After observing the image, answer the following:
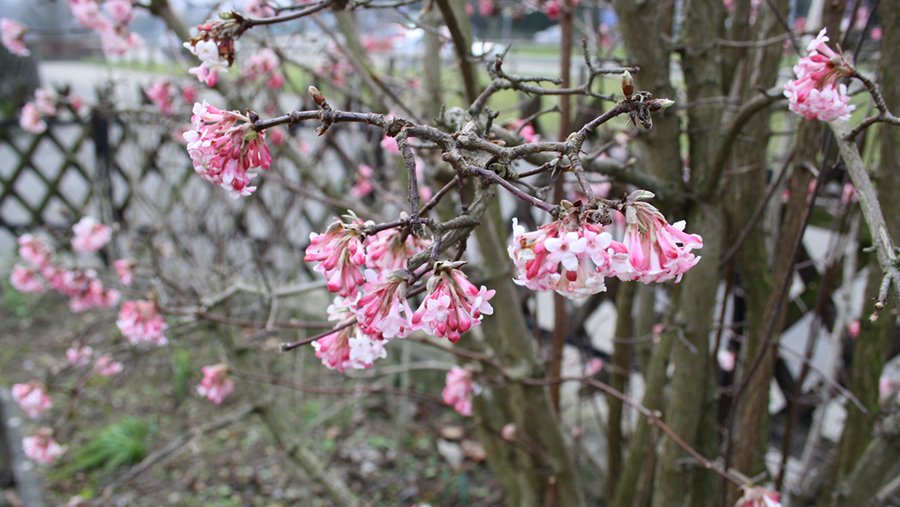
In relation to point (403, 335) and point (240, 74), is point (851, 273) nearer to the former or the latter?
point (403, 335)

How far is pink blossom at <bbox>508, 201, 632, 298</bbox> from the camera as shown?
500 millimetres

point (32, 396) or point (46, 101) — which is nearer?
point (32, 396)

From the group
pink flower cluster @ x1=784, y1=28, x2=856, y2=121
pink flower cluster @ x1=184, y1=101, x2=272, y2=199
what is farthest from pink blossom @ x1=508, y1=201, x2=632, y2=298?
pink flower cluster @ x1=784, y1=28, x2=856, y2=121

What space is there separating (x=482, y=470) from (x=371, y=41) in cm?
351

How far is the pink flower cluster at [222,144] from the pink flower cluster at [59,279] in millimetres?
1948

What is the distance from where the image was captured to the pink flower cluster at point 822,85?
0.77m

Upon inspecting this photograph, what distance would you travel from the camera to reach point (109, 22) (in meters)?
2.29

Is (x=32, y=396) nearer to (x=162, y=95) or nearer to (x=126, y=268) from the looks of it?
(x=126, y=268)

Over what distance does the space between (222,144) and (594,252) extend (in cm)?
43

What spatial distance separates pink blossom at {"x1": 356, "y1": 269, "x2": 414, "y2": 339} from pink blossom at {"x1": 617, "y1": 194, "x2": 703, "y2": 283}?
0.22 metres

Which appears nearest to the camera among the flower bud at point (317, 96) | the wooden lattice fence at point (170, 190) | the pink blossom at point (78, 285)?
the flower bud at point (317, 96)

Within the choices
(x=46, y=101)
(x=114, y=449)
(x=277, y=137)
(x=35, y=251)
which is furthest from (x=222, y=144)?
(x=46, y=101)

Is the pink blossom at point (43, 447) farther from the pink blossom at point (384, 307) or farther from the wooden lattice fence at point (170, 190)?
the pink blossom at point (384, 307)

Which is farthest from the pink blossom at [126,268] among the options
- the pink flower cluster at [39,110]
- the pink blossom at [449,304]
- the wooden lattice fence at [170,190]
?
the pink blossom at [449,304]
